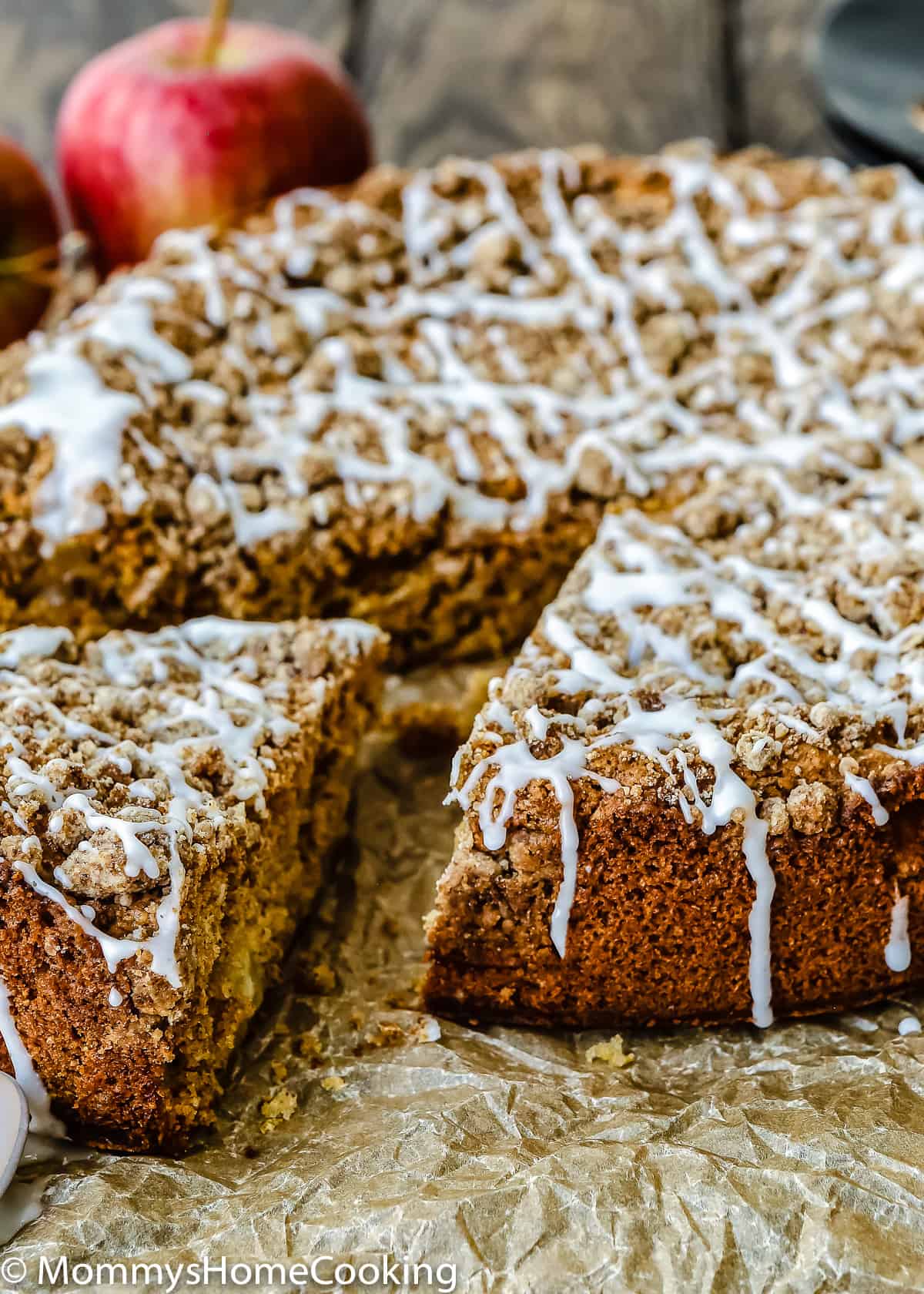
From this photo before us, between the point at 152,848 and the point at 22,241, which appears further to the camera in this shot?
the point at 22,241

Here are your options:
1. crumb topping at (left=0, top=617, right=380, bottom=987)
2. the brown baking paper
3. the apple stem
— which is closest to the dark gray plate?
the apple stem

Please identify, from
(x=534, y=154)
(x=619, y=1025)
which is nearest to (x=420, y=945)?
(x=619, y=1025)

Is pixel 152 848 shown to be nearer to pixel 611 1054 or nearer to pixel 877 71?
pixel 611 1054

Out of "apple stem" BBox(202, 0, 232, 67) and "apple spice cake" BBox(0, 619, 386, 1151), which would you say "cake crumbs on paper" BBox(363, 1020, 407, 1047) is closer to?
"apple spice cake" BBox(0, 619, 386, 1151)

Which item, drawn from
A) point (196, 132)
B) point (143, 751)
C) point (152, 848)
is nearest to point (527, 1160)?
point (152, 848)

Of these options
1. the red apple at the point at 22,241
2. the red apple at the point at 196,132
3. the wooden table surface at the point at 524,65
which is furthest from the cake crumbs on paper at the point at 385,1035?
the wooden table surface at the point at 524,65

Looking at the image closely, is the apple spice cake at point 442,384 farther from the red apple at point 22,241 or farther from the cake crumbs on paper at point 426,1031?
the cake crumbs on paper at point 426,1031
